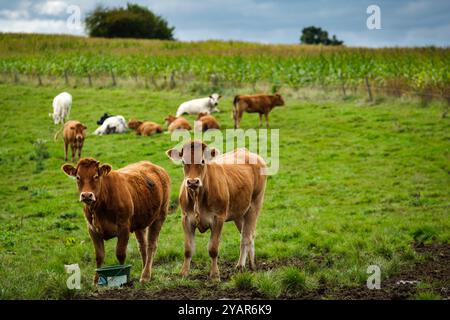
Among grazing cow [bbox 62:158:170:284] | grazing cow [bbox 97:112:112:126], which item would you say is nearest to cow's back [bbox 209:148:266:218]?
grazing cow [bbox 62:158:170:284]

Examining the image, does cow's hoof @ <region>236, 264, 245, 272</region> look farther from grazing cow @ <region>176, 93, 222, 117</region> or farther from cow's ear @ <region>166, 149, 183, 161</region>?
grazing cow @ <region>176, 93, 222, 117</region>

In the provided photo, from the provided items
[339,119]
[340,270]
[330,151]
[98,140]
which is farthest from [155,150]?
[340,270]

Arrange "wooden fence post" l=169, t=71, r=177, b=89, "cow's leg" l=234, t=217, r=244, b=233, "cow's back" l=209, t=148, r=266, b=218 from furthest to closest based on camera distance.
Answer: "wooden fence post" l=169, t=71, r=177, b=89 → "cow's leg" l=234, t=217, r=244, b=233 → "cow's back" l=209, t=148, r=266, b=218

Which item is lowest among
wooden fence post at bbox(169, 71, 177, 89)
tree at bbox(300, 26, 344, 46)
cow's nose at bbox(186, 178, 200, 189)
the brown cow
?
the brown cow

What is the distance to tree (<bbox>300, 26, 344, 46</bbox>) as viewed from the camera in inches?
3718

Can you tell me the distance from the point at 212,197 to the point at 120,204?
1424 mm

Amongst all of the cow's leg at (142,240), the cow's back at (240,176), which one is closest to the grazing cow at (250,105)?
the cow's back at (240,176)

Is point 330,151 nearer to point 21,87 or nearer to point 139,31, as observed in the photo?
point 21,87

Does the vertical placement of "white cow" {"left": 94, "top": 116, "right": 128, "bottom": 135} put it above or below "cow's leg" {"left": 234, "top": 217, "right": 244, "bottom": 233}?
above

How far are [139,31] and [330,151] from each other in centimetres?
6796

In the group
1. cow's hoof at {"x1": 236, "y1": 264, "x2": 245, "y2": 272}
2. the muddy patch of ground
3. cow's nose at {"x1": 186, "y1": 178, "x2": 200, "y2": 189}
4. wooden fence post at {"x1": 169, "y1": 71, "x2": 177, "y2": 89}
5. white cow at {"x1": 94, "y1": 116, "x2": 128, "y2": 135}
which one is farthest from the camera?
wooden fence post at {"x1": 169, "y1": 71, "x2": 177, "y2": 89}

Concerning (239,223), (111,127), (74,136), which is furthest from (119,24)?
(239,223)

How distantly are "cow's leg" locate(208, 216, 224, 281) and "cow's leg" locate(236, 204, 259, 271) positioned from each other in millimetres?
971

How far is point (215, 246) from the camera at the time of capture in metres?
9.21
